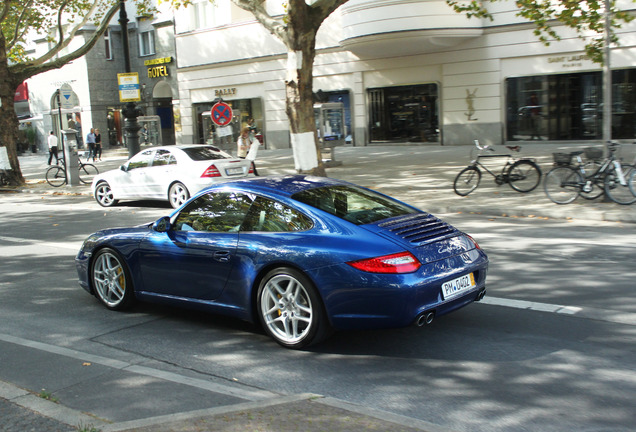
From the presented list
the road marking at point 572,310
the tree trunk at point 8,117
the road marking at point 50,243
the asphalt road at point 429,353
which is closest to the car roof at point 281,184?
the asphalt road at point 429,353

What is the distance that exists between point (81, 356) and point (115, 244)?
4.96 feet

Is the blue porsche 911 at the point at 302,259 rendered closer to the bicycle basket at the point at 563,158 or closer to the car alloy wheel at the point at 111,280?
the car alloy wheel at the point at 111,280

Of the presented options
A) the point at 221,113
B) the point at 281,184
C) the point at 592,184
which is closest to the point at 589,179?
the point at 592,184

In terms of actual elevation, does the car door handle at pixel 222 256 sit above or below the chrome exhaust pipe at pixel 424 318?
above

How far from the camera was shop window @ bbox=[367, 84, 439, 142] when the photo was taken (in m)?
25.7

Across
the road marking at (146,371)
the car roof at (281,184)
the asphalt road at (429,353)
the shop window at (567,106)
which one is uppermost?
the shop window at (567,106)

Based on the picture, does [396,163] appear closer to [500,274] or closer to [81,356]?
[500,274]

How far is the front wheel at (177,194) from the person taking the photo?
14.5 metres

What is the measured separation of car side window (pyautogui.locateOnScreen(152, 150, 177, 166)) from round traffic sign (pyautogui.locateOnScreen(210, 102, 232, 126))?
13.0ft

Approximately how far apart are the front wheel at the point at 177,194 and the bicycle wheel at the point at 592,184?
26.5 ft

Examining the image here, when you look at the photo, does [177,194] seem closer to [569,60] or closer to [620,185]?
[620,185]

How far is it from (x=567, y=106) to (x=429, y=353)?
19846 millimetres

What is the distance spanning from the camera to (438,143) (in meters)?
25.8

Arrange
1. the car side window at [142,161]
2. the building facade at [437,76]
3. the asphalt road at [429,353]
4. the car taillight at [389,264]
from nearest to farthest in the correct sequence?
the asphalt road at [429,353] < the car taillight at [389,264] < the car side window at [142,161] < the building facade at [437,76]
